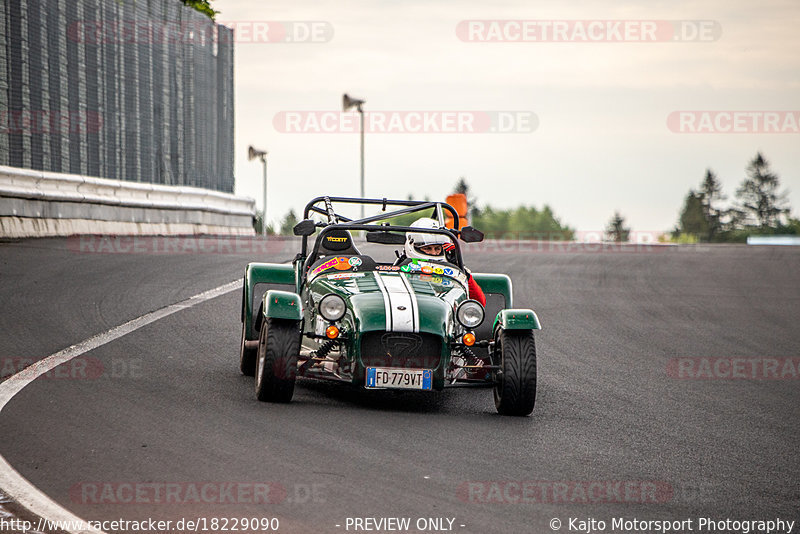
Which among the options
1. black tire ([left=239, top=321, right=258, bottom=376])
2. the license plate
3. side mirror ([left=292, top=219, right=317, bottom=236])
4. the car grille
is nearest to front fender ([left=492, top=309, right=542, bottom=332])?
the car grille

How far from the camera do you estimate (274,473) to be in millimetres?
5645

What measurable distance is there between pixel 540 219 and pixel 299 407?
185 meters

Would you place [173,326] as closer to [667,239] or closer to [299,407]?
[299,407]

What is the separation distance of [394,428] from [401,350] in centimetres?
87

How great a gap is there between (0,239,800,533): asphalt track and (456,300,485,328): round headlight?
65 centimetres

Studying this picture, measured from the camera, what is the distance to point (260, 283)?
952 cm

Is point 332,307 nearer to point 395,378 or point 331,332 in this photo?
point 331,332

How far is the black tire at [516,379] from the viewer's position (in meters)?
7.69

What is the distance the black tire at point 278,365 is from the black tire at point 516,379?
59.3 inches

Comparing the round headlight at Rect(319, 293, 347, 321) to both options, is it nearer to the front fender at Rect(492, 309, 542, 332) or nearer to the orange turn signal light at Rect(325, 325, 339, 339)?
the orange turn signal light at Rect(325, 325, 339, 339)

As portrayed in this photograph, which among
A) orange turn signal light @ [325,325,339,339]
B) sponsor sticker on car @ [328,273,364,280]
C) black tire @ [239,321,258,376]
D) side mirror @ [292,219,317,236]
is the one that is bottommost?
black tire @ [239,321,258,376]

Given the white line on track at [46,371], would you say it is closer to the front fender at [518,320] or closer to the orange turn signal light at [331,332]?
the orange turn signal light at [331,332]

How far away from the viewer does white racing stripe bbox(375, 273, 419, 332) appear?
303 inches

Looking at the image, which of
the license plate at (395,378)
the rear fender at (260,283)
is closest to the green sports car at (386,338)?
the license plate at (395,378)
